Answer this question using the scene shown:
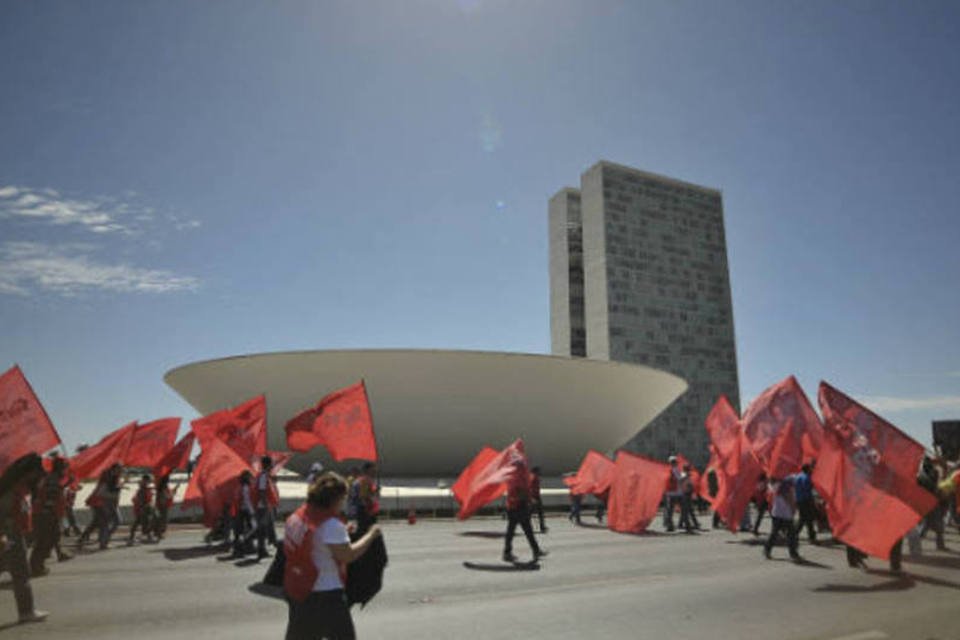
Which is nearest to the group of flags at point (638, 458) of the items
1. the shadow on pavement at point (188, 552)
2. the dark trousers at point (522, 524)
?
the dark trousers at point (522, 524)

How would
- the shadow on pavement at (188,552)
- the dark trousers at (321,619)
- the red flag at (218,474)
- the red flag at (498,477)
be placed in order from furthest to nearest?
the red flag at (218,474) → the shadow on pavement at (188,552) → the red flag at (498,477) → the dark trousers at (321,619)

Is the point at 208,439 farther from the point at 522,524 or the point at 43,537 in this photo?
the point at 522,524

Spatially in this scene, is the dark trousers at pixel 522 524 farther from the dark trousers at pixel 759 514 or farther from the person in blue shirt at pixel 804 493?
the dark trousers at pixel 759 514

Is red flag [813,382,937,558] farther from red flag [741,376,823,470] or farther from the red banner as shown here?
the red banner

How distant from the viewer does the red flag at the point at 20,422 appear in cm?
802

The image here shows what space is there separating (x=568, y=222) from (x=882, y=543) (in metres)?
84.9

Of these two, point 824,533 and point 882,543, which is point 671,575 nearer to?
point 882,543

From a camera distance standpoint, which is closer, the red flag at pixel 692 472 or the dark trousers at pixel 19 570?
the dark trousers at pixel 19 570

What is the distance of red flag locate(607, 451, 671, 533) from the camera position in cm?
1557

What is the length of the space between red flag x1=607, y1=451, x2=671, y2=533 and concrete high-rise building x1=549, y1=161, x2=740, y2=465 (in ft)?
202

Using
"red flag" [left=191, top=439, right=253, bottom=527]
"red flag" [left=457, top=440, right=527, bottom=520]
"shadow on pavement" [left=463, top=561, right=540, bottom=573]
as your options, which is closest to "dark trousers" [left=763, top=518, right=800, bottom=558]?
Result: "shadow on pavement" [left=463, top=561, right=540, bottom=573]

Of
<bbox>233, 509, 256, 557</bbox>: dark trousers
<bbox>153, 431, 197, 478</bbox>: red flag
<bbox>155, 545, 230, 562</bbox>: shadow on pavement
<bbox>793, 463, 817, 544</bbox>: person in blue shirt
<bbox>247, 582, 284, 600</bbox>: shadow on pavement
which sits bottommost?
<bbox>155, 545, 230, 562</bbox>: shadow on pavement

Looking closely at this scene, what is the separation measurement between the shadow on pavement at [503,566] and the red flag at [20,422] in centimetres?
601

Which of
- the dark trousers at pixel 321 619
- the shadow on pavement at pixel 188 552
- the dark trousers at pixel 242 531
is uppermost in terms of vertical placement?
the dark trousers at pixel 321 619
